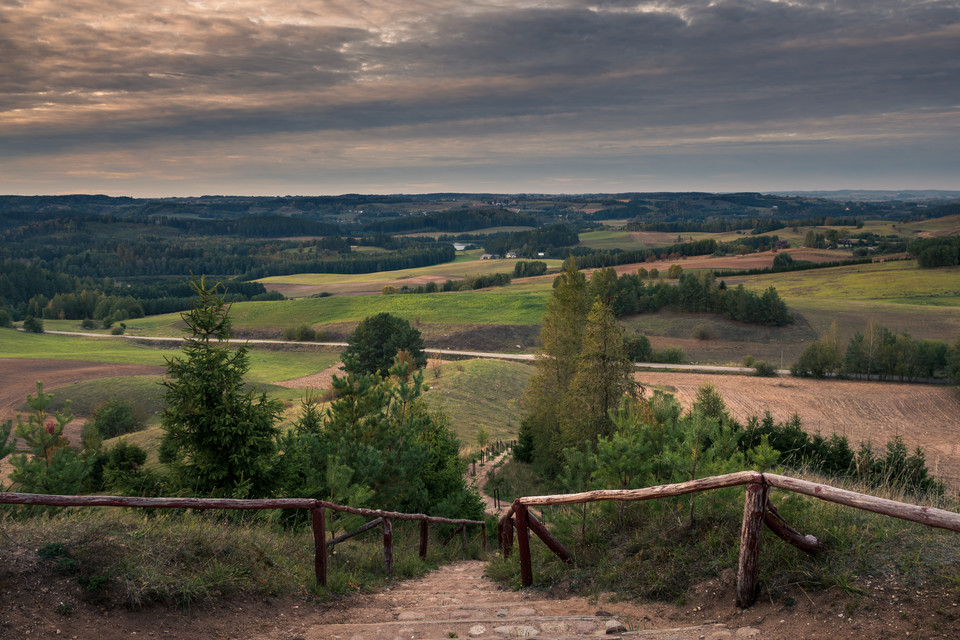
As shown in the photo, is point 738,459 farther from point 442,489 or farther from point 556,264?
point 556,264

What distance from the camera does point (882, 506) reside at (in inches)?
188

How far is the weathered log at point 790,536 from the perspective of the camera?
5.54 metres

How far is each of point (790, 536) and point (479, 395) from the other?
50.2 metres

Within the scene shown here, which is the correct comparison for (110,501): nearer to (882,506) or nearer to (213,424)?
(882,506)

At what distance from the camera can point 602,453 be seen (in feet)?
31.9

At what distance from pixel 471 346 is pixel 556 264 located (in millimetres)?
104479

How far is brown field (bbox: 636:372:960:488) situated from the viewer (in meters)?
43.2

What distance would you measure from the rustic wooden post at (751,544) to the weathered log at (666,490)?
0.11 meters

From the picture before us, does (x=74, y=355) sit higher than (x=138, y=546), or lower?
lower

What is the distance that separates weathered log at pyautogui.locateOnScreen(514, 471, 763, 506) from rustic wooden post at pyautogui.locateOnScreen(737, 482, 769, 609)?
11cm

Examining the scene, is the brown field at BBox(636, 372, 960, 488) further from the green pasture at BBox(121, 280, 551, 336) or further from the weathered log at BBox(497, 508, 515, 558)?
the green pasture at BBox(121, 280, 551, 336)

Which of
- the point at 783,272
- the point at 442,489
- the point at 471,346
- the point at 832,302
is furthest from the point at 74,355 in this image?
the point at 783,272

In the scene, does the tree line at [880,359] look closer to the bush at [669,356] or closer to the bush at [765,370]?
the bush at [765,370]

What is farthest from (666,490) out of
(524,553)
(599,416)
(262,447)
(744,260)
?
(744,260)
